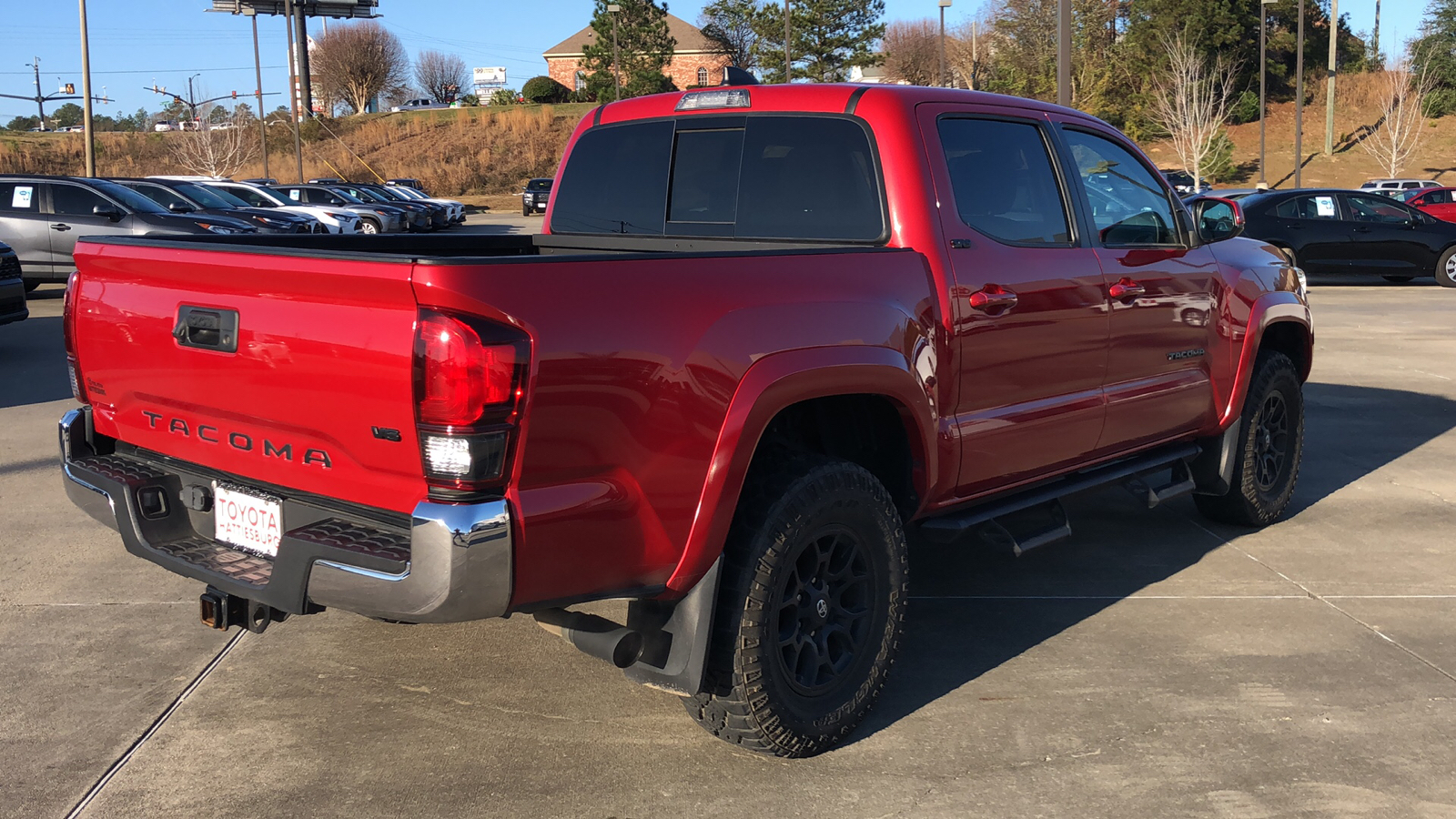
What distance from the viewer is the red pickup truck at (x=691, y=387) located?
8.98 feet

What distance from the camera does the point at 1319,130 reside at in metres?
59.2

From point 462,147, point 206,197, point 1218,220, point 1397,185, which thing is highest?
point 462,147

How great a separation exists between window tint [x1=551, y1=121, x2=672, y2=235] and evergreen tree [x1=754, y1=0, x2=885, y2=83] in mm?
63062

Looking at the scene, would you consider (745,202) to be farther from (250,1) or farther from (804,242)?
(250,1)

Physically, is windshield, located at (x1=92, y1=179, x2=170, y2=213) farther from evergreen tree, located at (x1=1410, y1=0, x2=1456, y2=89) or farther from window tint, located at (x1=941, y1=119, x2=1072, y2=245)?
evergreen tree, located at (x1=1410, y1=0, x2=1456, y2=89)

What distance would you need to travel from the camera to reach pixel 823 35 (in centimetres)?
6656

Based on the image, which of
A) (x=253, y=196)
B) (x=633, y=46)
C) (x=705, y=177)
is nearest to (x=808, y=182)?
(x=705, y=177)

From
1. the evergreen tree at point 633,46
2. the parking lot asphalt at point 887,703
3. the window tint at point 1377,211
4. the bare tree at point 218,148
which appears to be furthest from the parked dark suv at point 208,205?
the evergreen tree at point 633,46

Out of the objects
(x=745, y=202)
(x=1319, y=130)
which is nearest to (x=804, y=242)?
(x=745, y=202)

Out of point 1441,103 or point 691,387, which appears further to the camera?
point 1441,103

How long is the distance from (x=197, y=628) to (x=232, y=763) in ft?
4.02

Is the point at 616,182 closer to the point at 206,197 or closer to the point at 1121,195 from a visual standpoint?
the point at 1121,195

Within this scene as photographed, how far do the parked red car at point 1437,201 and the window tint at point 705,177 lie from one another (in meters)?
24.8

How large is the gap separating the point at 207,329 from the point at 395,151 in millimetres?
66163
